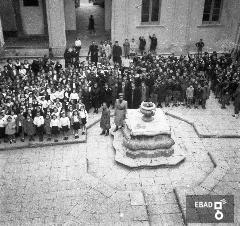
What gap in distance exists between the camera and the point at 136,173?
11883 mm

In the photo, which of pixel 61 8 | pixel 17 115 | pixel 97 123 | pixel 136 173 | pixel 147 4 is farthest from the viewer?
pixel 147 4

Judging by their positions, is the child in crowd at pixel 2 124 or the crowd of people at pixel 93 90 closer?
the child in crowd at pixel 2 124

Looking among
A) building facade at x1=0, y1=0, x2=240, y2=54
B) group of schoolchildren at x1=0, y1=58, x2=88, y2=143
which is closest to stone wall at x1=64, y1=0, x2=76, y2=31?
building facade at x1=0, y1=0, x2=240, y2=54

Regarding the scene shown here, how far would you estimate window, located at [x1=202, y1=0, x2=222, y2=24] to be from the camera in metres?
21.0

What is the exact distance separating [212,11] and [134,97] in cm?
941

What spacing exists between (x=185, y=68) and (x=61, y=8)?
771 centimetres

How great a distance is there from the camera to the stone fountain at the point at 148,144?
39.9ft

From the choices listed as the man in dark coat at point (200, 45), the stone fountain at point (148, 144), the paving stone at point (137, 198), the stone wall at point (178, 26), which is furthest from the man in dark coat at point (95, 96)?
the man in dark coat at point (200, 45)

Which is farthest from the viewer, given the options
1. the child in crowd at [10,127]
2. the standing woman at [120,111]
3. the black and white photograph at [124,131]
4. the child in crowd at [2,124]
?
the standing woman at [120,111]

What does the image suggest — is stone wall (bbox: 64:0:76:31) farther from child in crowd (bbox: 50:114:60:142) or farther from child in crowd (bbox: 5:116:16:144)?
child in crowd (bbox: 5:116:16:144)

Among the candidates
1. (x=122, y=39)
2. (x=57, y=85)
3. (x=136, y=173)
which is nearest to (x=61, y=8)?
(x=122, y=39)

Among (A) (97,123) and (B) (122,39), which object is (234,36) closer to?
(B) (122,39)

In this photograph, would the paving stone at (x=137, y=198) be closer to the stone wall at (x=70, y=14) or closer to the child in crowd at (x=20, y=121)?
the child in crowd at (x=20, y=121)

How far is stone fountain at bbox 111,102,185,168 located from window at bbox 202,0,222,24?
440 inches
